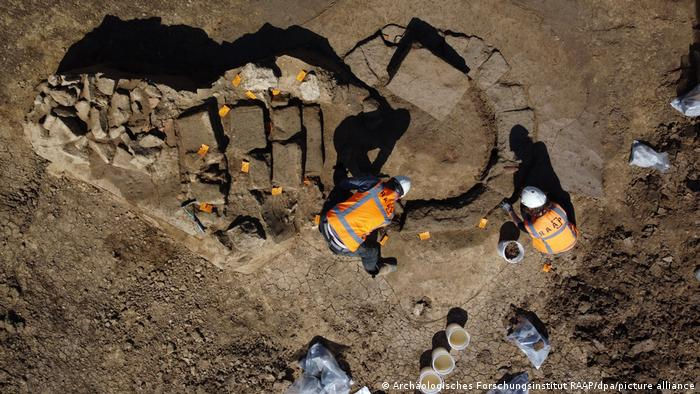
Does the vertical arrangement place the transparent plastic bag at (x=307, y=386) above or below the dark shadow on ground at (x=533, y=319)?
below

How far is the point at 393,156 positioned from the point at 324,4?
2.44 meters

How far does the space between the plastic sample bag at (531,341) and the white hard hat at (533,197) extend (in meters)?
1.83

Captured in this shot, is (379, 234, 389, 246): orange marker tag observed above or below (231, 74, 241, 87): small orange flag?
below

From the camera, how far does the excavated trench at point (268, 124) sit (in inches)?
250

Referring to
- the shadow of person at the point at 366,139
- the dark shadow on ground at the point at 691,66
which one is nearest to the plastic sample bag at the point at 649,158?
the dark shadow on ground at the point at 691,66

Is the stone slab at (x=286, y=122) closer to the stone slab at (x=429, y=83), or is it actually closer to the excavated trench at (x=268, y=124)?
the excavated trench at (x=268, y=124)

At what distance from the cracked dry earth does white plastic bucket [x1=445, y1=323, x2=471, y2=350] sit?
268mm

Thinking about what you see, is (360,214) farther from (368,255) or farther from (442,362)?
(442,362)

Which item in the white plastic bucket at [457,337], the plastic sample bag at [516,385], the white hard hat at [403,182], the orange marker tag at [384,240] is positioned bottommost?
the plastic sample bag at [516,385]

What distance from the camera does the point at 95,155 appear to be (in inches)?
→ 258

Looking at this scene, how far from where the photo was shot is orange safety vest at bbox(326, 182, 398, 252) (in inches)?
221

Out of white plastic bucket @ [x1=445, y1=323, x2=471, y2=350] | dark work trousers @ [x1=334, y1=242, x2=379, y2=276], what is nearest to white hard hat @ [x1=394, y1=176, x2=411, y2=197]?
dark work trousers @ [x1=334, y1=242, x2=379, y2=276]

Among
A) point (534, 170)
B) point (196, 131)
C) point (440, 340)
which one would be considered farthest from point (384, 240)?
Answer: point (196, 131)

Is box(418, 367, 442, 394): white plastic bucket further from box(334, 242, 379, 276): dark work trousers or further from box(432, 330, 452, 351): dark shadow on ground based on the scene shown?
box(334, 242, 379, 276): dark work trousers
